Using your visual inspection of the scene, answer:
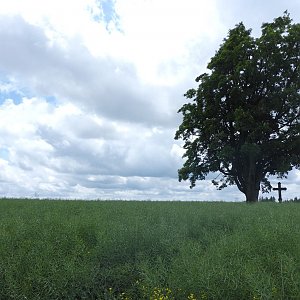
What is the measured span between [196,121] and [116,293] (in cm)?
2675

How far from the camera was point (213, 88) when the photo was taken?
108 ft

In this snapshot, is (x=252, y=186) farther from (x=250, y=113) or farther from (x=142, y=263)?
(x=142, y=263)

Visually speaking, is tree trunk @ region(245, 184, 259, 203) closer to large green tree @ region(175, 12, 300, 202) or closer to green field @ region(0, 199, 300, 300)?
large green tree @ region(175, 12, 300, 202)

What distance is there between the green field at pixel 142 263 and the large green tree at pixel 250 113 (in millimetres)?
20435

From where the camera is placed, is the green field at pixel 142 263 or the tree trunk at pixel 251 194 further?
the tree trunk at pixel 251 194

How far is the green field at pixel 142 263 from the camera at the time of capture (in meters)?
6.51

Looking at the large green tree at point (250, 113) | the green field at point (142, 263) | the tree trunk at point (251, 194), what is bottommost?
the green field at point (142, 263)

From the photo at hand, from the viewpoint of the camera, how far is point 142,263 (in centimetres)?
817

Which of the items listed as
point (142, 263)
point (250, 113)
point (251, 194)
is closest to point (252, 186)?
point (251, 194)

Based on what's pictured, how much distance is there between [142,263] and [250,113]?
78.6ft

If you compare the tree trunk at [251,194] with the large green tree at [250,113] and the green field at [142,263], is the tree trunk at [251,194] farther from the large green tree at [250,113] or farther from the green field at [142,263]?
the green field at [142,263]

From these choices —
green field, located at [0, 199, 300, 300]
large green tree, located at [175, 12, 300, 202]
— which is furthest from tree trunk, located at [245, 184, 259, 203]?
green field, located at [0, 199, 300, 300]

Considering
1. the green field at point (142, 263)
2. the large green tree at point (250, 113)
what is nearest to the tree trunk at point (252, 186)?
the large green tree at point (250, 113)

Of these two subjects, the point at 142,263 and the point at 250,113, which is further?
the point at 250,113
